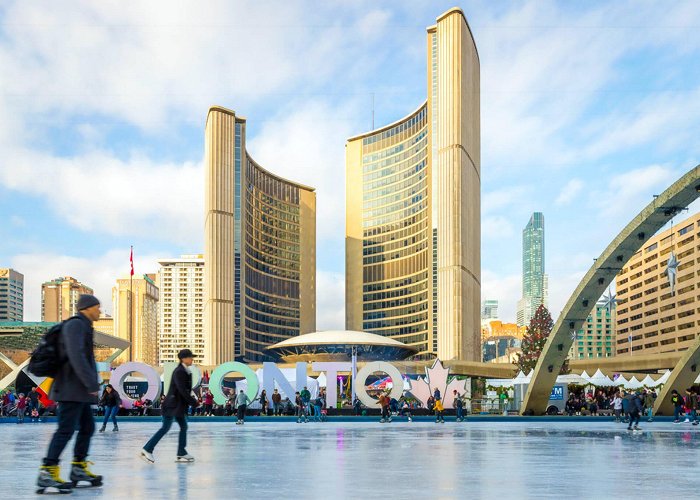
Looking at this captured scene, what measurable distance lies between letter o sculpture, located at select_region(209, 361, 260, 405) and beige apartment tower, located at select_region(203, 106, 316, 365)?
93379 mm

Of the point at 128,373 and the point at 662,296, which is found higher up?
the point at 662,296

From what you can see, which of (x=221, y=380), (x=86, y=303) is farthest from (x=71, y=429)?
(x=221, y=380)

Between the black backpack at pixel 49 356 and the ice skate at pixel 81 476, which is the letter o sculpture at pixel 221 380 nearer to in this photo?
the ice skate at pixel 81 476

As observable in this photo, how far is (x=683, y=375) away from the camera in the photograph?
3781 cm

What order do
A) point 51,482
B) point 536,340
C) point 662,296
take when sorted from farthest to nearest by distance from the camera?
1. point 662,296
2. point 536,340
3. point 51,482

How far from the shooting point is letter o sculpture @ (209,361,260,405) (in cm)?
4006

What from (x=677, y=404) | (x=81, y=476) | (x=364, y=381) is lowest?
(x=677, y=404)

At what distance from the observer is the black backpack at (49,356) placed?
809 centimetres

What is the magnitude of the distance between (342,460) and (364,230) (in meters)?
157

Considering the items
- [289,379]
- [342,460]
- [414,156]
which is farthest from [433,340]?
[342,460]

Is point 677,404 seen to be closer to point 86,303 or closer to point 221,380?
point 221,380

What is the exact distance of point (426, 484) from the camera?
868 centimetres

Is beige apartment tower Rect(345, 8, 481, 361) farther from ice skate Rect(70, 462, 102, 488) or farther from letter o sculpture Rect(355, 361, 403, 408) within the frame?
ice skate Rect(70, 462, 102, 488)

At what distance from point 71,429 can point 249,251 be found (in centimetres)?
14744
